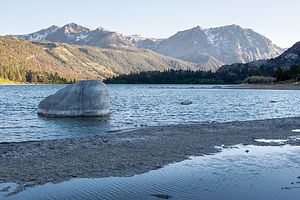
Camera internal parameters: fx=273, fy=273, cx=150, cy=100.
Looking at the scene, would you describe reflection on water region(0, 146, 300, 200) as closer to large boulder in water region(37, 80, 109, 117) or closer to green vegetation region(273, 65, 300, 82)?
large boulder in water region(37, 80, 109, 117)

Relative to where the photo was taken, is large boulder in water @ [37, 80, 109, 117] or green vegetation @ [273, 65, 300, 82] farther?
green vegetation @ [273, 65, 300, 82]

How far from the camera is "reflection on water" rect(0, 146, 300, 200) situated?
9273 millimetres

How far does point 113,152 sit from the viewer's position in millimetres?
15414

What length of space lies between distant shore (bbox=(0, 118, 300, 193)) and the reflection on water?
766 mm

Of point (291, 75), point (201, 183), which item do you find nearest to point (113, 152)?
point (201, 183)

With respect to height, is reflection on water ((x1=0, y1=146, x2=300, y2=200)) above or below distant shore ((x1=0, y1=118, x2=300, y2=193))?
above

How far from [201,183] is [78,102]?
81.7 feet

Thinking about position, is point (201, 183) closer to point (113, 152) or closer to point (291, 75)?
point (113, 152)

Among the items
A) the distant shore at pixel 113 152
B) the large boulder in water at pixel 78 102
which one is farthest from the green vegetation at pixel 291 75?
the distant shore at pixel 113 152

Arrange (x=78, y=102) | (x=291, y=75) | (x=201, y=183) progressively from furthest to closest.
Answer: (x=291, y=75) < (x=78, y=102) < (x=201, y=183)

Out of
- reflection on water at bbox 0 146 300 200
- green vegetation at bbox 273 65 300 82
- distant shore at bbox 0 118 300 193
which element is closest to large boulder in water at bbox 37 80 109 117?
distant shore at bbox 0 118 300 193


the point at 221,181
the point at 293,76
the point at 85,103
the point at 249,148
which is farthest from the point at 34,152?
the point at 293,76

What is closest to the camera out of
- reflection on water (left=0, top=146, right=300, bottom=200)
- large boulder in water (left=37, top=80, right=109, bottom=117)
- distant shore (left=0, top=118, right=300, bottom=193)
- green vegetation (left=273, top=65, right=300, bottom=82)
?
reflection on water (left=0, top=146, right=300, bottom=200)

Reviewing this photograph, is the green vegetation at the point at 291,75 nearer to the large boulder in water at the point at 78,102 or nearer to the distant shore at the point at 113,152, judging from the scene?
the large boulder in water at the point at 78,102
